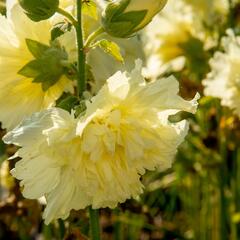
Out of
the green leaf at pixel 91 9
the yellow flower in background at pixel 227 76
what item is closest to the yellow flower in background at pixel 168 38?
the yellow flower in background at pixel 227 76

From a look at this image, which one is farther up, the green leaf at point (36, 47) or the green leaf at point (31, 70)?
the green leaf at point (36, 47)

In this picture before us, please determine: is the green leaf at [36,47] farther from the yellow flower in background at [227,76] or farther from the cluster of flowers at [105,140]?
the yellow flower in background at [227,76]

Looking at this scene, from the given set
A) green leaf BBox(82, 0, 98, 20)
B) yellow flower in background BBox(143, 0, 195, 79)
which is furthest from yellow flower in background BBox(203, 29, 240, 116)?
green leaf BBox(82, 0, 98, 20)

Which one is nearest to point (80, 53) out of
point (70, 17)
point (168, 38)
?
point (70, 17)

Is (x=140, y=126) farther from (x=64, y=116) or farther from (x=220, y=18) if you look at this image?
(x=220, y=18)

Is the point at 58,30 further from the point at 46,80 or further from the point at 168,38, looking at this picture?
the point at 168,38

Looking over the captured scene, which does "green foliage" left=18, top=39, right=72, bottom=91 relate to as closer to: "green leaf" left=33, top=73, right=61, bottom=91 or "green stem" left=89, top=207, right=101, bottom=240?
"green leaf" left=33, top=73, right=61, bottom=91
